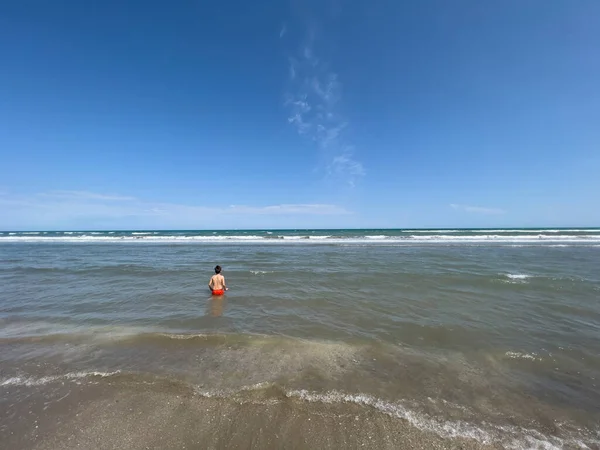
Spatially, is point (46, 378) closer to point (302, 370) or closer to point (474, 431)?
point (302, 370)

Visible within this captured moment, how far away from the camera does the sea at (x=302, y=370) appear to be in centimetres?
290

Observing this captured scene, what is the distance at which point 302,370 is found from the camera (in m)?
4.11

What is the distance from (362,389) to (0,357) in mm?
Result: 6224

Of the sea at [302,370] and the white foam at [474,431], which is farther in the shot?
the sea at [302,370]

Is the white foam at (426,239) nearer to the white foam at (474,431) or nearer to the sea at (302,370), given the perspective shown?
the sea at (302,370)

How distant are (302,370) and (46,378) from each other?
3824 millimetres

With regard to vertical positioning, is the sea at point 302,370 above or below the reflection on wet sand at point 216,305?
below

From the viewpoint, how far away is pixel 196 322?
6.32m

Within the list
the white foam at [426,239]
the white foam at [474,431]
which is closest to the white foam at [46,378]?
the white foam at [474,431]

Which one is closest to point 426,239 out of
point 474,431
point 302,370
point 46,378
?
point 302,370

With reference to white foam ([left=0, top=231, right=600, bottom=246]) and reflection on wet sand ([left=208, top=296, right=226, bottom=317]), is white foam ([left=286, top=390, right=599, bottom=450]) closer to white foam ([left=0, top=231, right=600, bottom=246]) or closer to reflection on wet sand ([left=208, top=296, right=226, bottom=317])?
reflection on wet sand ([left=208, top=296, right=226, bottom=317])

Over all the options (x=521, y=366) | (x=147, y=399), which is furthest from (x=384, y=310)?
(x=147, y=399)

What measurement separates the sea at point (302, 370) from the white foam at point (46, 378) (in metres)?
0.03

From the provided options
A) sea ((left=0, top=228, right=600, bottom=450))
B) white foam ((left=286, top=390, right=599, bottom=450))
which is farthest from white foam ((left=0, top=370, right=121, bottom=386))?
white foam ((left=286, top=390, right=599, bottom=450))
